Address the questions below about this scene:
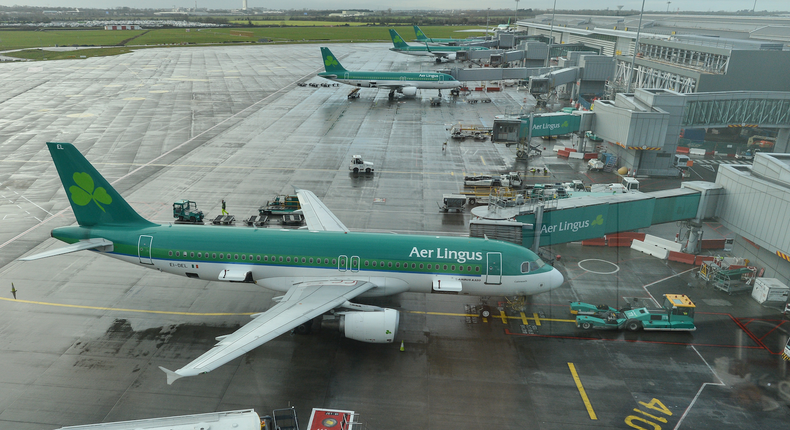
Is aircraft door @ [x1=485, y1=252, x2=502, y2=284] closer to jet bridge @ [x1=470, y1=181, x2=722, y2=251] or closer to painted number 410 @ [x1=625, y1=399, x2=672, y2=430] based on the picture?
jet bridge @ [x1=470, y1=181, x2=722, y2=251]

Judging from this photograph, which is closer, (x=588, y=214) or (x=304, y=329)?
(x=304, y=329)

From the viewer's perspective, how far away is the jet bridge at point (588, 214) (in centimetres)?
3384

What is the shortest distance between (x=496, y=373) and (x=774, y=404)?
1383 centimetres

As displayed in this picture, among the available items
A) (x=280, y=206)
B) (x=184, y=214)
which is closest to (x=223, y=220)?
(x=184, y=214)

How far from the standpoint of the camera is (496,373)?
26.0 meters

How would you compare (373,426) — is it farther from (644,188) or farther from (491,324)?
(644,188)

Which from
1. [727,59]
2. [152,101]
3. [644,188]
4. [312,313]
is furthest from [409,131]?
[312,313]

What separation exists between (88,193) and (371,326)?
19.1 meters

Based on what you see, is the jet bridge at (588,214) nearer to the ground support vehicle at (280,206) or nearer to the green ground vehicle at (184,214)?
the ground support vehicle at (280,206)

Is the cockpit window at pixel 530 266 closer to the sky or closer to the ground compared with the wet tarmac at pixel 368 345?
closer to the sky

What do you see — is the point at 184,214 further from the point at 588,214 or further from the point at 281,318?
the point at 588,214

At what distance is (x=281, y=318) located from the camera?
2491 centimetres

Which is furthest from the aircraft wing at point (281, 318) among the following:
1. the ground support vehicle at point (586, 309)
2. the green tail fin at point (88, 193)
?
the ground support vehicle at point (586, 309)

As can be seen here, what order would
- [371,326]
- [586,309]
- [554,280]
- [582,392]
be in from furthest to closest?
[586,309] → [554,280] → [371,326] → [582,392]
